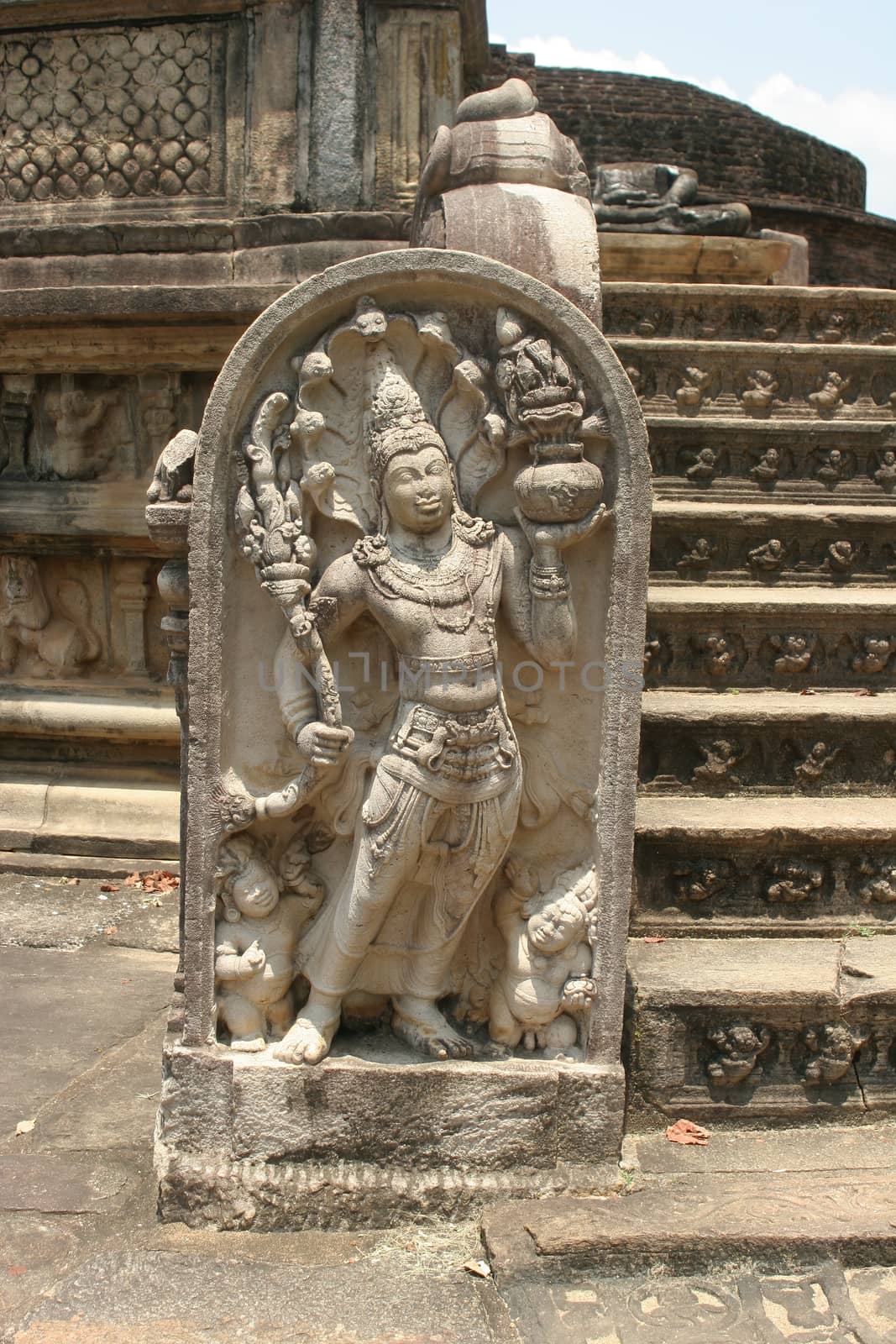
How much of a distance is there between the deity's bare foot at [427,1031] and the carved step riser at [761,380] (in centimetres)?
283

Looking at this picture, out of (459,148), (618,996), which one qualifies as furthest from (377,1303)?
(459,148)

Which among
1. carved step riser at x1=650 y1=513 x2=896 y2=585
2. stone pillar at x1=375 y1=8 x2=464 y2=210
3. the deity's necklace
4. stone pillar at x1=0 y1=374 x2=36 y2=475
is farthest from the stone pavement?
stone pillar at x1=375 y1=8 x2=464 y2=210

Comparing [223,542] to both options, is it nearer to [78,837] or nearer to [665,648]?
[665,648]

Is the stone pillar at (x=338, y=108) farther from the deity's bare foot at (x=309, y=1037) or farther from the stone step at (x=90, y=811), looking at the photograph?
the deity's bare foot at (x=309, y=1037)

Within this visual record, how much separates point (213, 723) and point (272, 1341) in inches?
51.9

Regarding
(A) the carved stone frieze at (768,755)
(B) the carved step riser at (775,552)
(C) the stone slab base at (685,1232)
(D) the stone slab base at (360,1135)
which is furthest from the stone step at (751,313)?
(C) the stone slab base at (685,1232)

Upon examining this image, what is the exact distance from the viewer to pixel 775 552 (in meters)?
4.53

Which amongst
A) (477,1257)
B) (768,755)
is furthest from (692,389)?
(477,1257)

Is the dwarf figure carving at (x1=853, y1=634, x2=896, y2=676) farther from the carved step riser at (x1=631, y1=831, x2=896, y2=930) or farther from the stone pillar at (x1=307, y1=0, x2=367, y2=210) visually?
the stone pillar at (x1=307, y1=0, x2=367, y2=210)

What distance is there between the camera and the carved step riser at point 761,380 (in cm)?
497

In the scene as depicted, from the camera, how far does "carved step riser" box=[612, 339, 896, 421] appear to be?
4973 millimetres

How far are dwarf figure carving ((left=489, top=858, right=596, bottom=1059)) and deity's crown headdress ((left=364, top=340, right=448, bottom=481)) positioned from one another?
41.0 inches

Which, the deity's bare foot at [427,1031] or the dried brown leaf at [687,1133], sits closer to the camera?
the deity's bare foot at [427,1031]

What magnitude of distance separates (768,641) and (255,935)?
7.21 ft
